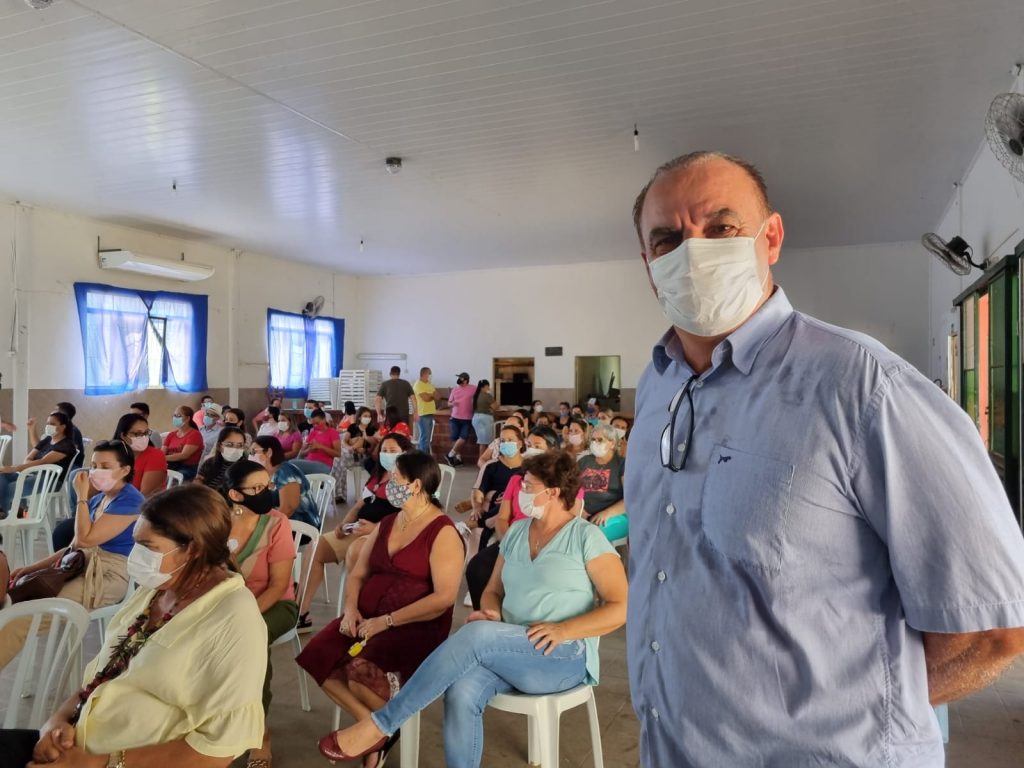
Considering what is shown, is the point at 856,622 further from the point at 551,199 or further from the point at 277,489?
the point at 551,199

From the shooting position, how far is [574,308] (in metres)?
11.0

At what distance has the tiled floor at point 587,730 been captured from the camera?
2.41m

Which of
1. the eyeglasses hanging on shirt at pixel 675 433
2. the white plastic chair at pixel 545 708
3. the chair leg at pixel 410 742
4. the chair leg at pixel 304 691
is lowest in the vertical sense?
the chair leg at pixel 304 691

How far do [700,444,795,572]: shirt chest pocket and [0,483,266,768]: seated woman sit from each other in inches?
53.6

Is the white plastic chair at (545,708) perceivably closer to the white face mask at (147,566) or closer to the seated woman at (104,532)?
the white face mask at (147,566)

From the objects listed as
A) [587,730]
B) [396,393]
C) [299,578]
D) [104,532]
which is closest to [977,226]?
[587,730]

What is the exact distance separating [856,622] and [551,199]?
6.80m

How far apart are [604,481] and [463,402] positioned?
A: 6254mm

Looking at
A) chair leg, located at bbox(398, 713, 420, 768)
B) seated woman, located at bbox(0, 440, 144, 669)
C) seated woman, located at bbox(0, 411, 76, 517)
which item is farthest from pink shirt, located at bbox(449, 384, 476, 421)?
chair leg, located at bbox(398, 713, 420, 768)

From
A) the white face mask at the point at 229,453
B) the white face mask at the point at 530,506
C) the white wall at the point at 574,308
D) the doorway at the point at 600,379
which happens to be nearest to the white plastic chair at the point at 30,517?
the white face mask at the point at 229,453

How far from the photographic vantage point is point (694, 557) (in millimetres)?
872

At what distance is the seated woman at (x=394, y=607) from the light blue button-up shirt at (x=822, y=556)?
5.38ft

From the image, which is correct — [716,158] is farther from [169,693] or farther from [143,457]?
[143,457]

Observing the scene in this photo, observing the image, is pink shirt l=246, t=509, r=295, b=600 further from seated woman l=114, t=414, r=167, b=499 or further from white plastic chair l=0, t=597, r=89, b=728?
seated woman l=114, t=414, r=167, b=499
